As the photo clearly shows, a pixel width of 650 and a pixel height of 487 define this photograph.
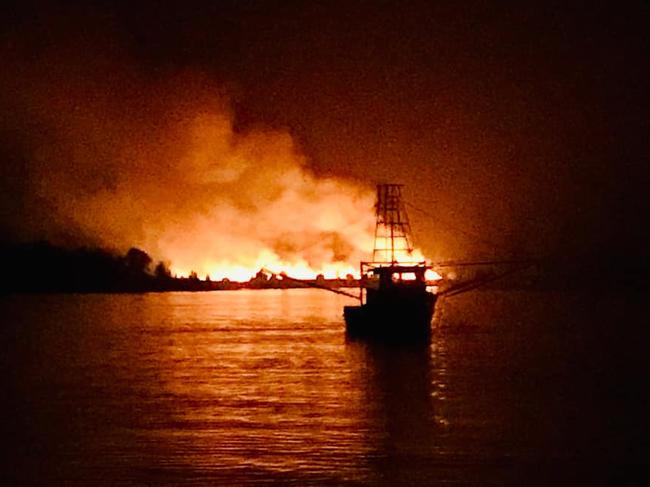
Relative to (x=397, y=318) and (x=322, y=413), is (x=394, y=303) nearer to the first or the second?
(x=397, y=318)

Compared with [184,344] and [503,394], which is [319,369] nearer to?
[503,394]

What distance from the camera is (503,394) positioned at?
33469 millimetres

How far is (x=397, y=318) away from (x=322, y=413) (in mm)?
21686

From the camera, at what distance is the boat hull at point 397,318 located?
49406 millimetres

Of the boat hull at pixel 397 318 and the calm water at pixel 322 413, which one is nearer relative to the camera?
the calm water at pixel 322 413

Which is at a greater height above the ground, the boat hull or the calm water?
the boat hull

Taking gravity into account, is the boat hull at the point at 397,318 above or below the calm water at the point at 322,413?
above

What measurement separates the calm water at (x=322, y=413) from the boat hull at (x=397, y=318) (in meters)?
1.36

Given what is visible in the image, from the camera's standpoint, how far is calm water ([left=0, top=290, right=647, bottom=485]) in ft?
71.9

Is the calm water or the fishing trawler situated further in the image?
the fishing trawler

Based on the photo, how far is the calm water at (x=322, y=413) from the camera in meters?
21.9

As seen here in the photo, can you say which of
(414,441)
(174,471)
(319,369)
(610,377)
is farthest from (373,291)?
(174,471)

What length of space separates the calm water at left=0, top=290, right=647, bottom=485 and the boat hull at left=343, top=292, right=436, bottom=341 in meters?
1.36

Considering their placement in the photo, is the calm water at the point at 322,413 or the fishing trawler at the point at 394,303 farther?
the fishing trawler at the point at 394,303
